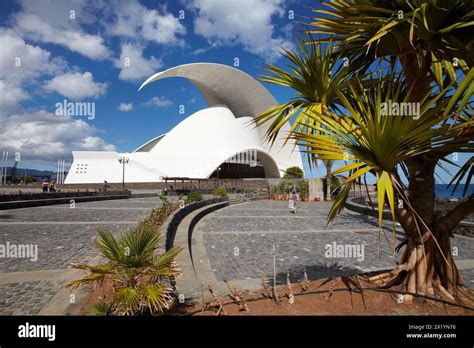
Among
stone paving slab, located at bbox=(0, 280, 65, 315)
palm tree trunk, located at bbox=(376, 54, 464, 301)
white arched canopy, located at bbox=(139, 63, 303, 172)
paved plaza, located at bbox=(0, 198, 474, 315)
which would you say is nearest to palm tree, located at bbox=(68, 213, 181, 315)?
paved plaza, located at bbox=(0, 198, 474, 315)

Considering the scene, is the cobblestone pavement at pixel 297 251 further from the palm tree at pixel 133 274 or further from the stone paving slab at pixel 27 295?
the stone paving slab at pixel 27 295

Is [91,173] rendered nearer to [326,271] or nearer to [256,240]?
[256,240]

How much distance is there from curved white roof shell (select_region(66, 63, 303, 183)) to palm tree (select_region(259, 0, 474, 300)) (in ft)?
145

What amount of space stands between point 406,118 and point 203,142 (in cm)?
5406

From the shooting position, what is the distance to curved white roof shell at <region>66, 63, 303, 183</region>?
4669 cm

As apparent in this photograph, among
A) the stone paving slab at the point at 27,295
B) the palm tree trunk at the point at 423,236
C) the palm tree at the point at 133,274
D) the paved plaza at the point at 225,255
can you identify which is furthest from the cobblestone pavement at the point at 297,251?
the stone paving slab at the point at 27,295

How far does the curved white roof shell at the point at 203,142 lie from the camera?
153ft

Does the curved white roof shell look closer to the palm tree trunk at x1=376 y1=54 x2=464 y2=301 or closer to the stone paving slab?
the stone paving slab

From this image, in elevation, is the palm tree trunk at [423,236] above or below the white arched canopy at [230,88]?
below

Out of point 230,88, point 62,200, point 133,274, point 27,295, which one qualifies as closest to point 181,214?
point 27,295

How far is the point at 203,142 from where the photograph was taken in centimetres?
5572

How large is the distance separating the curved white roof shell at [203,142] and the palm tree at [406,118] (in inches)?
1746

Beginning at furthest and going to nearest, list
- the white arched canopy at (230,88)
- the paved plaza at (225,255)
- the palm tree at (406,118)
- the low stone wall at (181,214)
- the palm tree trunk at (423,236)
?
the white arched canopy at (230,88) → the low stone wall at (181,214) → the paved plaza at (225,255) → the palm tree trunk at (423,236) → the palm tree at (406,118)
